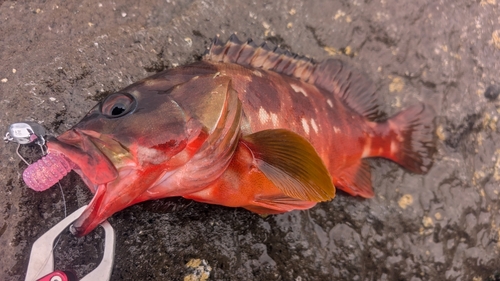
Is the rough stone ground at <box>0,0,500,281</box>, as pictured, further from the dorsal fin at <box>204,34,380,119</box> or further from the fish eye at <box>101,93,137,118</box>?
the fish eye at <box>101,93,137,118</box>

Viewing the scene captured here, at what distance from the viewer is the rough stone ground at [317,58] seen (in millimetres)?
1764

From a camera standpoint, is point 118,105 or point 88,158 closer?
point 88,158

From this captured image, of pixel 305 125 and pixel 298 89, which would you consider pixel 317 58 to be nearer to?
pixel 298 89

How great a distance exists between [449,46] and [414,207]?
115 centimetres

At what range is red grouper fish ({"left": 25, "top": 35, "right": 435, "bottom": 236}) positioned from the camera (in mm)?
1216

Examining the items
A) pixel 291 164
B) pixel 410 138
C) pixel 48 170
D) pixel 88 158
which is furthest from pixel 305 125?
pixel 48 170

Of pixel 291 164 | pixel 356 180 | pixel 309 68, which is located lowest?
pixel 356 180

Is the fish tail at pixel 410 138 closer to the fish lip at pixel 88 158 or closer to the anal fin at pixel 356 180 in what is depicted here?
the anal fin at pixel 356 180

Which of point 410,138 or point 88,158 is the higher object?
point 88,158

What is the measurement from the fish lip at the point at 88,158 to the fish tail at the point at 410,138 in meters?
1.68

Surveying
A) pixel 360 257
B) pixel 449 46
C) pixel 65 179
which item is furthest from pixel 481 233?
pixel 65 179

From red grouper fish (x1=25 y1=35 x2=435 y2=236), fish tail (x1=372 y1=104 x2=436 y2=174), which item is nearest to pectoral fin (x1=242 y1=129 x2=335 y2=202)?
red grouper fish (x1=25 y1=35 x2=435 y2=236)

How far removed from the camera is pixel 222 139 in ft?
4.70

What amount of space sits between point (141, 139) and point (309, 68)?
121cm
